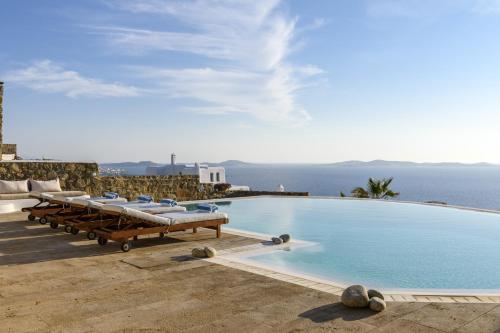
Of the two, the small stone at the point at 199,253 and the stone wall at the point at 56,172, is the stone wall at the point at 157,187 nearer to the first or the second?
the stone wall at the point at 56,172

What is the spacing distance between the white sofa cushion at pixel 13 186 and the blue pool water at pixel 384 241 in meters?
6.88

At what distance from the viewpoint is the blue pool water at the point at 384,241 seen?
22.9 ft

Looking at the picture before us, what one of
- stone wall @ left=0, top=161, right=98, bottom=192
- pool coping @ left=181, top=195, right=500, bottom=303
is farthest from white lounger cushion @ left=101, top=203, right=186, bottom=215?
stone wall @ left=0, top=161, right=98, bottom=192

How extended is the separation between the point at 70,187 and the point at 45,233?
23.3 ft

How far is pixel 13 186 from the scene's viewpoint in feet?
44.0

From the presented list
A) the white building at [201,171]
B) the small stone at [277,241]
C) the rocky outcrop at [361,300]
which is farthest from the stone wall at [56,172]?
the white building at [201,171]

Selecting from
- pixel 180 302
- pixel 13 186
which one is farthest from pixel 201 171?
pixel 180 302

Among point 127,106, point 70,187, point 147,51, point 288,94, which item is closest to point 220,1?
point 147,51

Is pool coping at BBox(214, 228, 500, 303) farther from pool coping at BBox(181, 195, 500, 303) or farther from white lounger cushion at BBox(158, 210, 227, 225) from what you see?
white lounger cushion at BBox(158, 210, 227, 225)

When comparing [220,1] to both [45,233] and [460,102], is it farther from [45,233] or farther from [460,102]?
[460,102]

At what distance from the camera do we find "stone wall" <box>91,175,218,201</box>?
56.8ft

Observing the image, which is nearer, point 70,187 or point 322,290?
point 322,290

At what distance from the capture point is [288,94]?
24297 mm

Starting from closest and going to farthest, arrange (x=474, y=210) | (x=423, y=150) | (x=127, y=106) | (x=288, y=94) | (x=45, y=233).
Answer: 1. (x=45, y=233)
2. (x=474, y=210)
3. (x=288, y=94)
4. (x=127, y=106)
5. (x=423, y=150)
